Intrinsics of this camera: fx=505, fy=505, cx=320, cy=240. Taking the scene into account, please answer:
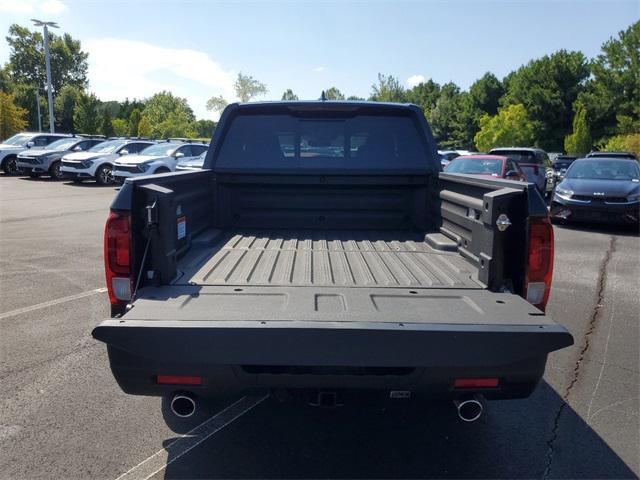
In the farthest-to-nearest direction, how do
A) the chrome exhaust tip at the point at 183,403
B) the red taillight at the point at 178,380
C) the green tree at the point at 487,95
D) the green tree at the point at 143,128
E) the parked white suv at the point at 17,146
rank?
1. the green tree at the point at 487,95
2. the green tree at the point at 143,128
3. the parked white suv at the point at 17,146
4. the chrome exhaust tip at the point at 183,403
5. the red taillight at the point at 178,380

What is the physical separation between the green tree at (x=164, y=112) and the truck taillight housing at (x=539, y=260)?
6603 centimetres

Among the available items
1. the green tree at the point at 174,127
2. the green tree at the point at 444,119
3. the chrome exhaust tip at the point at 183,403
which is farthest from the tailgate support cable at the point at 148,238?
the green tree at the point at 444,119

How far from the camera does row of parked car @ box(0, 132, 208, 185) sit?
18656 millimetres

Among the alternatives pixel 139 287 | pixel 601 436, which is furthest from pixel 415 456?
pixel 139 287

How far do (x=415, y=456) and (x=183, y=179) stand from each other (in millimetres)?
2367

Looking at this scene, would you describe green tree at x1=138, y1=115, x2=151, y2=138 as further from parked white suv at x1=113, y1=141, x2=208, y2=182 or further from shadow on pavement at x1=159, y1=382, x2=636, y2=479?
shadow on pavement at x1=159, y1=382, x2=636, y2=479

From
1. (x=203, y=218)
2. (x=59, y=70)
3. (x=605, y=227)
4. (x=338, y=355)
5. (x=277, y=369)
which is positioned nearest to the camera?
(x=338, y=355)

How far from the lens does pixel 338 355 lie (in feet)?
7.44

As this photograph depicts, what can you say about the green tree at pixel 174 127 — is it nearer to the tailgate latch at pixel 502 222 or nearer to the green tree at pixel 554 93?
the green tree at pixel 554 93

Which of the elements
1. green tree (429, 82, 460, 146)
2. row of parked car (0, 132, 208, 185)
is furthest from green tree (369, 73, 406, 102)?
row of parked car (0, 132, 208, 185)

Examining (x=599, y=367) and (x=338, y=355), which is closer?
(x=338, y=355)

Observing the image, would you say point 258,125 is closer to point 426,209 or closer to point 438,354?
point 426,209

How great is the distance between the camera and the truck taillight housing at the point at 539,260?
108 inches

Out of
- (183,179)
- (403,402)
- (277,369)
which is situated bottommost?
(403,402)
